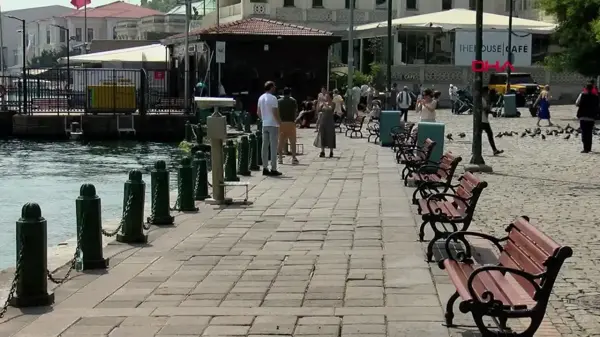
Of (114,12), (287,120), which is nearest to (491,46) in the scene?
(287,120)

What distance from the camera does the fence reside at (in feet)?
128

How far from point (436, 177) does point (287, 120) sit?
325 inches

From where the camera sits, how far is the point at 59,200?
19.9 m

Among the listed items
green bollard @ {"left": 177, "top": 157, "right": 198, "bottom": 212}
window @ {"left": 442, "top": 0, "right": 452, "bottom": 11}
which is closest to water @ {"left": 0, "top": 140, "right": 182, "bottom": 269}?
green bollard @ {"left": 177, "top": 157, "right": 198, "bottom": 212}

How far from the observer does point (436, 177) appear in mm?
13484

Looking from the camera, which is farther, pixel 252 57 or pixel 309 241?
pixel 252 57

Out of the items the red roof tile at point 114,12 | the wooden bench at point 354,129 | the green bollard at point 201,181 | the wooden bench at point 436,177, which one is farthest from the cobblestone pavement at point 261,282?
the red roof tile at point 114,12

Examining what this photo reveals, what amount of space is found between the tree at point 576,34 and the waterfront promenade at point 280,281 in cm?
2536

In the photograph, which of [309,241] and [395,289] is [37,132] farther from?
[395,289]

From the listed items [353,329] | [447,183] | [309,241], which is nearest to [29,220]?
[353,329]

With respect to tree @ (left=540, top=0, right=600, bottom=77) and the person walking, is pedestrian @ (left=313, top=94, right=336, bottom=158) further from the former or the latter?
tree @ (left=540, top=0, right=600, bottom=77)

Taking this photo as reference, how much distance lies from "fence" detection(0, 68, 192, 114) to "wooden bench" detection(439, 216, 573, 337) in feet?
106

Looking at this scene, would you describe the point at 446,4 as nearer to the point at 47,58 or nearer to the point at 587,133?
the point at 587,133

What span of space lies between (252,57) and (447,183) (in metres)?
29.5
